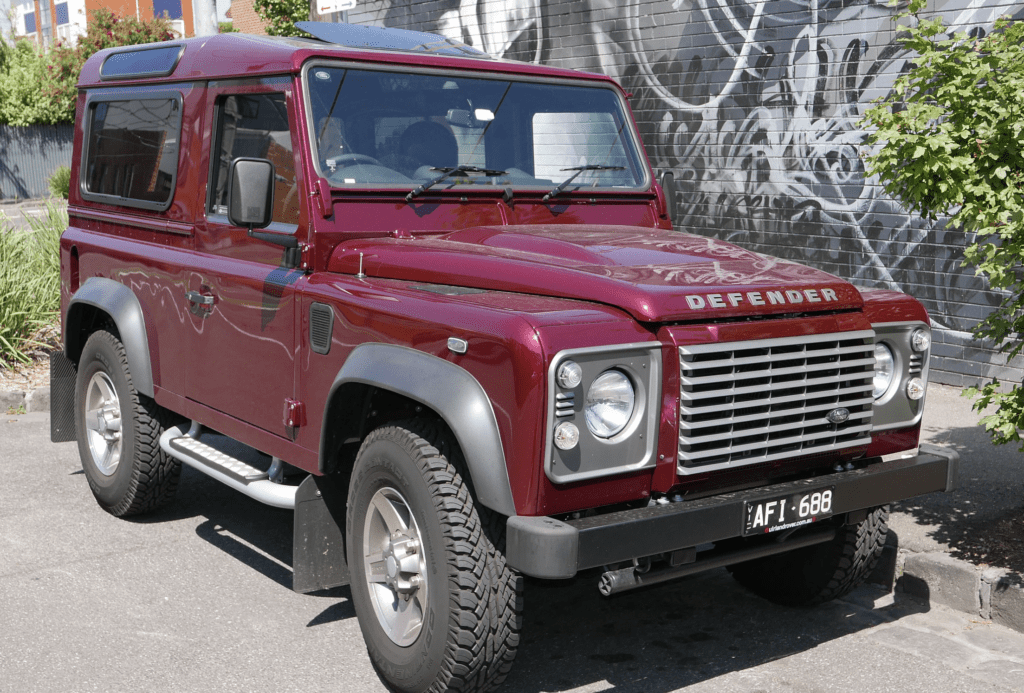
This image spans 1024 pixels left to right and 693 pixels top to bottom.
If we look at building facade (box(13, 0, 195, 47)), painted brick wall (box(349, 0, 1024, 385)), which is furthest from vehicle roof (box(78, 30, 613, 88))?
building facade (box(13, 0, 195, 47))

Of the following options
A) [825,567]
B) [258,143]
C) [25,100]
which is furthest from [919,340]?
[25,100]

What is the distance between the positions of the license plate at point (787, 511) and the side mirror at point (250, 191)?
214 centimetres

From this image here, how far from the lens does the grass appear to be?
8.99m

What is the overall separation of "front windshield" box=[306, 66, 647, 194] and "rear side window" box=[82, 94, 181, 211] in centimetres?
122

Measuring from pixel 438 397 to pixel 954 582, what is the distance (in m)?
2.56

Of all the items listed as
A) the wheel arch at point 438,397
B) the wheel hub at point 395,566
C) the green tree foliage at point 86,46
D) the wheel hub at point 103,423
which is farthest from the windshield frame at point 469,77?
the green tree foliage at point 86,46

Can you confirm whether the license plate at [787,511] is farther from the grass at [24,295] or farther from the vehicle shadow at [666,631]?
the grass at [24,295]

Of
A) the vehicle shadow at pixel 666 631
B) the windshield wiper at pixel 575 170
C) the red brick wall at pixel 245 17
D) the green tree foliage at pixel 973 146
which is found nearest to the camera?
the vehicle shadow at pixel 666 631

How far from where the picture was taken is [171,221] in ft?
17.1

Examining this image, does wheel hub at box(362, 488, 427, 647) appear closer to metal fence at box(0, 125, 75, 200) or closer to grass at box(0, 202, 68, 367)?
grass at box(0, 202, 68, 367)

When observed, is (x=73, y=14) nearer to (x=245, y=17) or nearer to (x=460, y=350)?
(x=245, y=17)

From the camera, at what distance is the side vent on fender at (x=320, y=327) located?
404 centimetres

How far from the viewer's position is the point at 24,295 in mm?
9102

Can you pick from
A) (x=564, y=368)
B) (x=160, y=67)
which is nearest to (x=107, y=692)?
(x=564, y=368)
